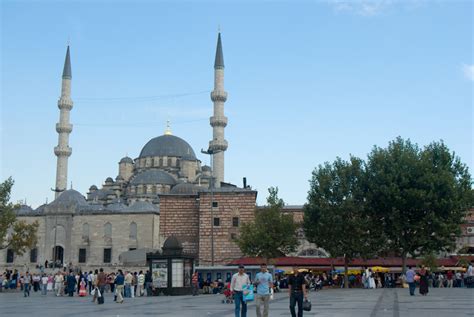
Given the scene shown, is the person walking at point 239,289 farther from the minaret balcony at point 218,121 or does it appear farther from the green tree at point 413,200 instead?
the minaret balcony at point 218,121

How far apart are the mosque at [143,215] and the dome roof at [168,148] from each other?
8.79ft

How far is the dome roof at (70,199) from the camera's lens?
5294 centimetres

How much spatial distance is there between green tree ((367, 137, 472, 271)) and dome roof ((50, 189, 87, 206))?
2954cm

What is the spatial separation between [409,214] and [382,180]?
2.09 m

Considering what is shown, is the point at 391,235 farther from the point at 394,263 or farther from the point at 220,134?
the point at 220,134

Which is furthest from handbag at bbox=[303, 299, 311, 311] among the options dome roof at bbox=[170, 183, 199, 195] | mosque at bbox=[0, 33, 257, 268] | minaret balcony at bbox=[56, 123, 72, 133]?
minaret balcony at bbox=[56, 123, 72, 133]

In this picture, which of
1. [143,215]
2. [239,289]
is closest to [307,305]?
[239,289]

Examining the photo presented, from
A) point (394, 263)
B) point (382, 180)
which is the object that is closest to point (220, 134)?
point (394, 263)

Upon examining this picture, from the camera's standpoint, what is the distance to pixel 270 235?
3628cm

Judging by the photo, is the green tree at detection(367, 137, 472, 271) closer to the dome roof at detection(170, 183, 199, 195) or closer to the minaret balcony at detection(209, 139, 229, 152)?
the dome roof at detection(170, 183, 199, 195)

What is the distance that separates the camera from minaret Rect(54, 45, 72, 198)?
5991 cm

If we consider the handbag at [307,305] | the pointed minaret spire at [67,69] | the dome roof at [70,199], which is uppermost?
the pointed minaret spire at [67,69]

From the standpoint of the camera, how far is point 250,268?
92.2 ft

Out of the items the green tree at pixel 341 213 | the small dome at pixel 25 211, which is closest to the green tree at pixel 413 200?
the green tree at pixel 341 213
